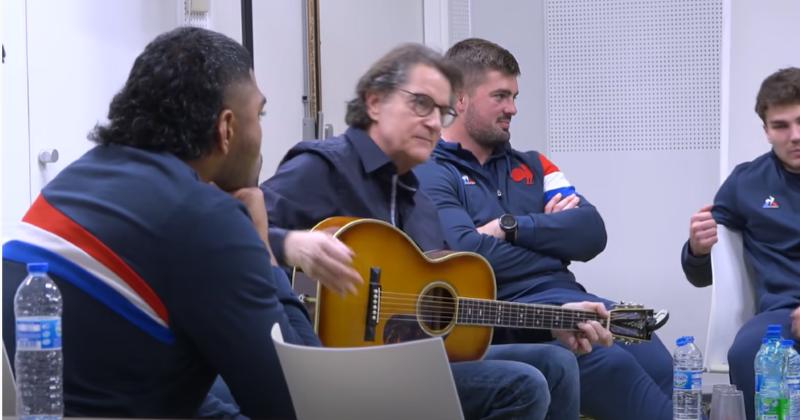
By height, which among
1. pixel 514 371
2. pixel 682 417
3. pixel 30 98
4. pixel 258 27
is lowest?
pixel 682 417

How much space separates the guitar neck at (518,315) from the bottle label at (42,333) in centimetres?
133

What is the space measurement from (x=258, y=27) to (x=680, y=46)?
1892 mm

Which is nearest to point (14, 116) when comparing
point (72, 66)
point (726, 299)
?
point (72, 66)

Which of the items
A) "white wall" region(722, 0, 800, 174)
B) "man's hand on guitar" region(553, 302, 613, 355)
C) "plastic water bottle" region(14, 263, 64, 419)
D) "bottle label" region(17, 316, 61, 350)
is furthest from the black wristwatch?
"bottle label" region(17, 316, 61, 350)

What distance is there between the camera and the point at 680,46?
16.5 feet

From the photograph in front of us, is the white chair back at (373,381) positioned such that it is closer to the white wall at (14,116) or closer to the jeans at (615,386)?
the jeans at (615,386)

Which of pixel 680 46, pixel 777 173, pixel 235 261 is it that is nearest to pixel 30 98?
pixel 235 261

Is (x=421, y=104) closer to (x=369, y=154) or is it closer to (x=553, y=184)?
(x=369, y=154)

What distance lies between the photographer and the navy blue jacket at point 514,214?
3449 mm

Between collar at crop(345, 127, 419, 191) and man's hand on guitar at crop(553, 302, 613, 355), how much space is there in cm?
65

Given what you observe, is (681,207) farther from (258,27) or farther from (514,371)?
(514,371)

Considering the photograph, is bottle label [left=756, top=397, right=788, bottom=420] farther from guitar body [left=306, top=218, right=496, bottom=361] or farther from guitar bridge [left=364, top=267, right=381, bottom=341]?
guitar bridge [left=364, top=267, right=381, bottom=341]

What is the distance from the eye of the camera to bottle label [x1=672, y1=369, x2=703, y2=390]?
322cm

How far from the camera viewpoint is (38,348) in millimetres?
1563
